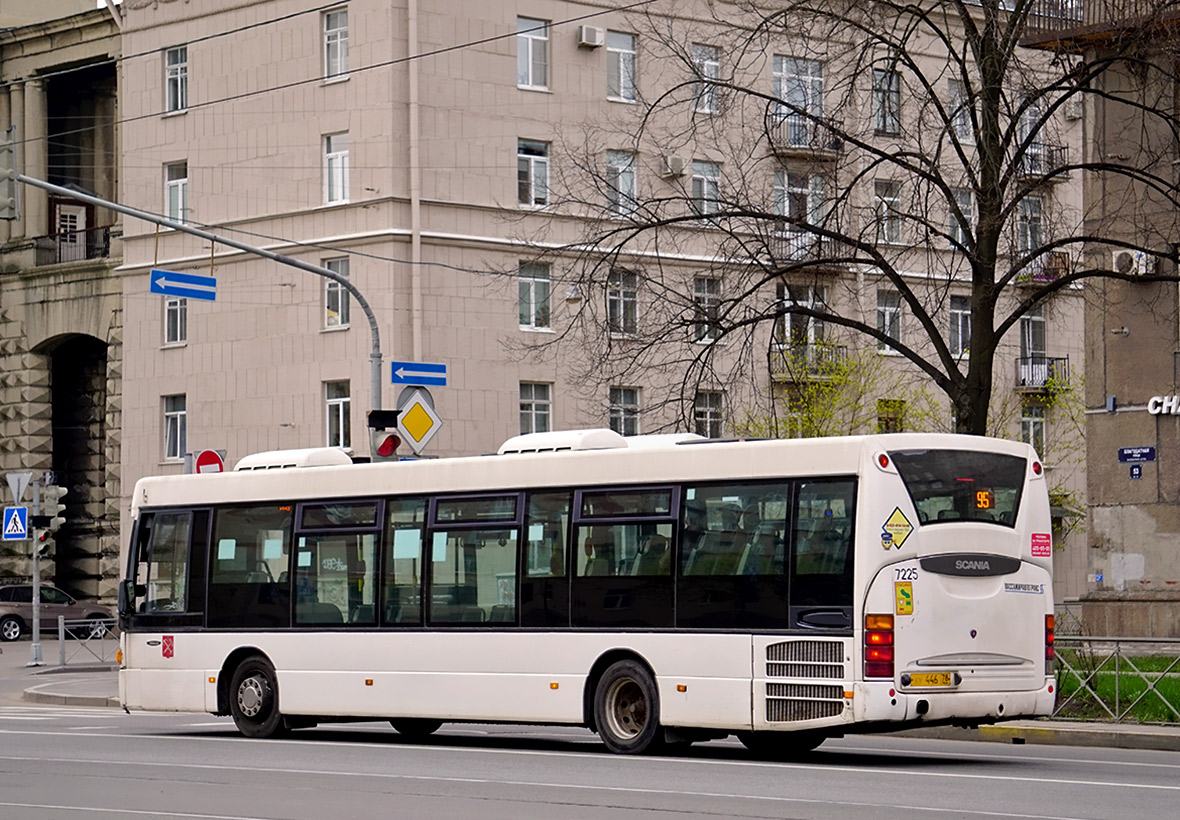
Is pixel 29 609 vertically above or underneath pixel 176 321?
underneath

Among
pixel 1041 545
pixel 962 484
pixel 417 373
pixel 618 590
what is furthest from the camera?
pixel 417 373

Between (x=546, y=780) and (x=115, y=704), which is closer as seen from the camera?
(x=546, y=780)

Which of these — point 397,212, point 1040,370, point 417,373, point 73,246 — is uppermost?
point 73,246

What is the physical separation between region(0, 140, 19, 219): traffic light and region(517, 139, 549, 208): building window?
23285mm

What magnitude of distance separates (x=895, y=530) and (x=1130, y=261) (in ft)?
51.3

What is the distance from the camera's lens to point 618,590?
18.2 metres

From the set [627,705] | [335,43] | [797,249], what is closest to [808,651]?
[627,705]

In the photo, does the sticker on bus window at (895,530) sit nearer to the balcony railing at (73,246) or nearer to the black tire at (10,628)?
the black tire at (10,628)

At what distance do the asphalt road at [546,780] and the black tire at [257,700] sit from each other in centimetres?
28

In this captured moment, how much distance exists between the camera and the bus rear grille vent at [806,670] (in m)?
16.5

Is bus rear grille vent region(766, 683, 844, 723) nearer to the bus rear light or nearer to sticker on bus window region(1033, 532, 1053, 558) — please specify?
the bus rear light

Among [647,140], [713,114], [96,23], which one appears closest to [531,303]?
[647,140]

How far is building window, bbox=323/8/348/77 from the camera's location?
48.4 meters

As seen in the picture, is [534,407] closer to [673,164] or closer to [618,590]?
[673,164]
